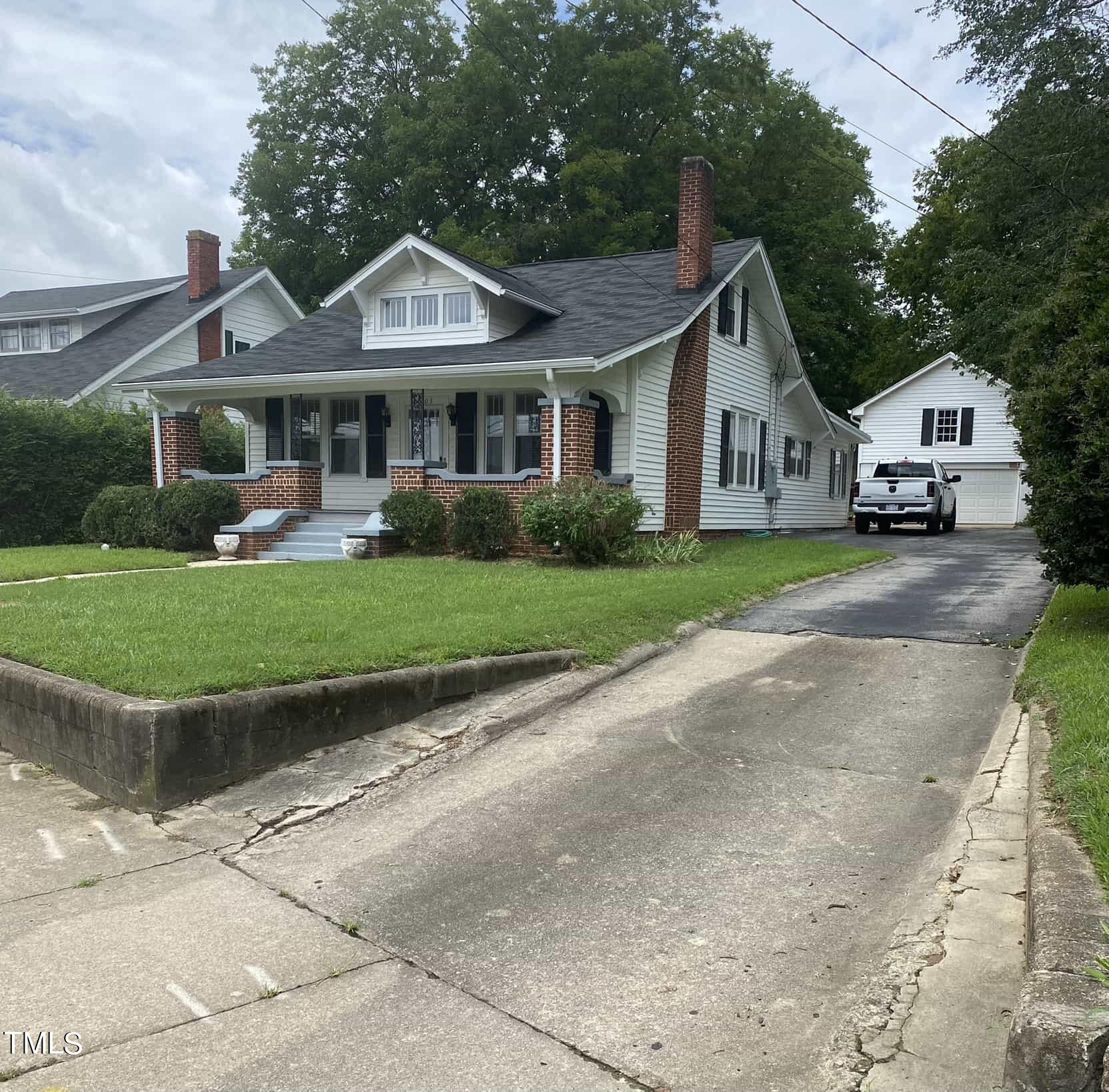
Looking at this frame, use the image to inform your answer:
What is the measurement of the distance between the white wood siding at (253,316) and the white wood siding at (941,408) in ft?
70.5

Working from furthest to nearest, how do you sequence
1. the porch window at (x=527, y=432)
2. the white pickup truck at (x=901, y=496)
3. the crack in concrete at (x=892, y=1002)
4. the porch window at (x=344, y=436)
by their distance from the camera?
the white pickup truck at (x=901, y=496) < the porch window at (x=344, y=436) < the porch window at (x=527, y=432) < the crack in concrete at (x=892, y=1002)

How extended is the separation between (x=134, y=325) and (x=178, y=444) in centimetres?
1147

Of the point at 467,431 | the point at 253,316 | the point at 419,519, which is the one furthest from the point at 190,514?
the point at 253,316

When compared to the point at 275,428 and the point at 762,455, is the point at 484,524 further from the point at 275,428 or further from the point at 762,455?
the point at 762,455

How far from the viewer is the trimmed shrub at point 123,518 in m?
A: 16.7

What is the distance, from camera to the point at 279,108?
1662 inches

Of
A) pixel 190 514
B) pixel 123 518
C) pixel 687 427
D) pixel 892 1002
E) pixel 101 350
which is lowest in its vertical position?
pixel 892 1002

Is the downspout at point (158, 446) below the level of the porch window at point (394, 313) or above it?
below

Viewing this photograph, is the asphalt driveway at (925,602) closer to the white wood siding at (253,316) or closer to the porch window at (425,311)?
the porch window at (425,311)

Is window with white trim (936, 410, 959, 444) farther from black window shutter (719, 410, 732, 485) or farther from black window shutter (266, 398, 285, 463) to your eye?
black window shutter (266, 398, 285, 463)

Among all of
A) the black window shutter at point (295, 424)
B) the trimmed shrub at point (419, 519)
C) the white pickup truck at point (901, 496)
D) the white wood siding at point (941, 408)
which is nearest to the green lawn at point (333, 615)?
the trimmed shrub at point (419, 519)

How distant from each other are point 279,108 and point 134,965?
45.3 m

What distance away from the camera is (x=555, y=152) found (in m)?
38.3

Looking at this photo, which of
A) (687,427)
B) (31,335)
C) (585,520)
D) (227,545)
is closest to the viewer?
(585,520)
